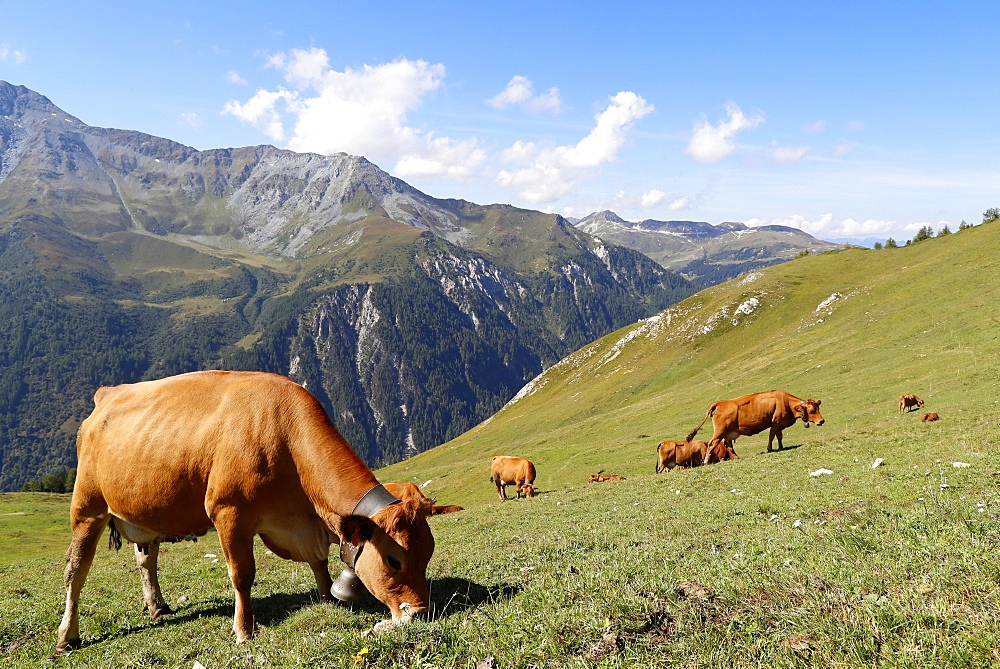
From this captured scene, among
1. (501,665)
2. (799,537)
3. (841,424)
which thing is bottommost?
(841,424)

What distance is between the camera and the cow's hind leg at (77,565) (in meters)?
9.22

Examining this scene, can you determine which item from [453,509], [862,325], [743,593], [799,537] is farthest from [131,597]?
[862,325]

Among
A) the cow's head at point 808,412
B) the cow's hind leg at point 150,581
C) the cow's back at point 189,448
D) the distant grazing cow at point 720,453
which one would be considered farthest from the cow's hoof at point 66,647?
the cow's head at point 808,412

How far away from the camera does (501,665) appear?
204 inches

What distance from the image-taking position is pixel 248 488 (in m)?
7.62

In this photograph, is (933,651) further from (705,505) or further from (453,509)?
(453,509)

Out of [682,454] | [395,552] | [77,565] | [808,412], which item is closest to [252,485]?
[395,552]

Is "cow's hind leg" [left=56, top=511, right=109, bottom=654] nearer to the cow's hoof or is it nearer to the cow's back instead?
the cow's hoof

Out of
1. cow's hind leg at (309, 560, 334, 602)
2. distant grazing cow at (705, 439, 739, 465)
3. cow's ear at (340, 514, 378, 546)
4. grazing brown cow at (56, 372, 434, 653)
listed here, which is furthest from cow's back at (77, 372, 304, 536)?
distant grazing cow at (705, 439, 739, 465)

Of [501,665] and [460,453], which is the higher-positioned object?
[501,665]

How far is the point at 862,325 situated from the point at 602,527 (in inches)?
2472

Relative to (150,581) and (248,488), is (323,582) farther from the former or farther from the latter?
(150,581)

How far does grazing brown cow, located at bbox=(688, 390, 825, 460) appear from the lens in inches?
1099

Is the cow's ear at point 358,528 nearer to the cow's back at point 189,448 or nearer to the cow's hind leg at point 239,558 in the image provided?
the cow's back at point 189,448
